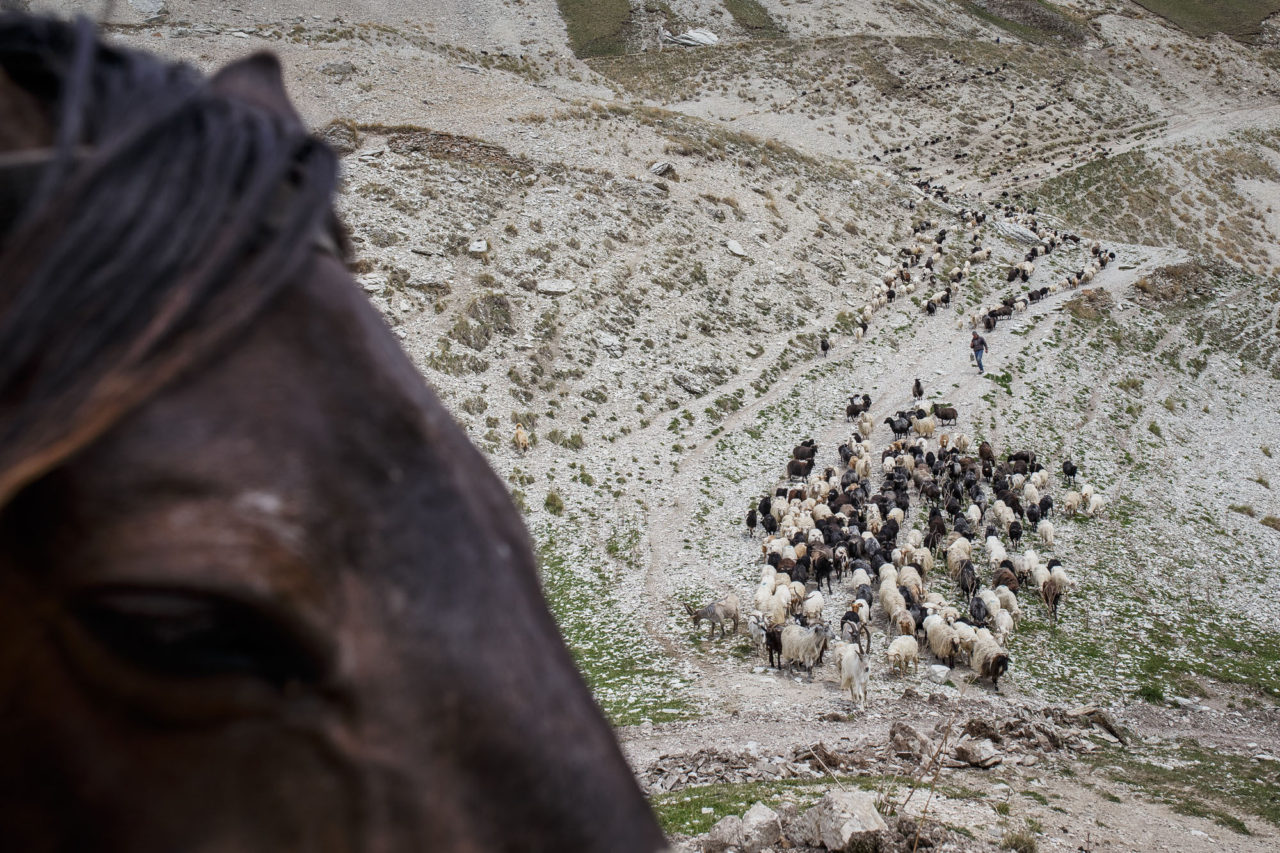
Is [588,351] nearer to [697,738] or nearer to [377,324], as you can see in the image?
[697,738]

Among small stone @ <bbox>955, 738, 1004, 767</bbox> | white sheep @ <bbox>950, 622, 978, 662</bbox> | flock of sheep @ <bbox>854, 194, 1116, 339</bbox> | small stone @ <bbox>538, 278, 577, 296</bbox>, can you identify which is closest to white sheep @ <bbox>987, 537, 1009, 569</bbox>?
white sheep @ <bbox>950, 622, 978, 662</bbox>

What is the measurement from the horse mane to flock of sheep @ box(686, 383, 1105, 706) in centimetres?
1361

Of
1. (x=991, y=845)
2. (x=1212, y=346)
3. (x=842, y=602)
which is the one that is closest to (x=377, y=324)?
(x=991, y=845)

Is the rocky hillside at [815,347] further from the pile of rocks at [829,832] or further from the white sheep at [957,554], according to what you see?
the white sheep at [957,554]

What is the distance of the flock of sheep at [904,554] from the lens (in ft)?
48.1

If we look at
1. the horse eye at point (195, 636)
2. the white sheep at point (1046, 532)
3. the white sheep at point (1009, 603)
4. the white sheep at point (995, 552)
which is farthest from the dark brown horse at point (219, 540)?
the white sheep at point (1046, 532)

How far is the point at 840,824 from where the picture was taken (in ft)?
22.8

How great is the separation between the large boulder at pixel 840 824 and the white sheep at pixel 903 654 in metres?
7.21

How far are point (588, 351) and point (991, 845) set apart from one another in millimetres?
21728

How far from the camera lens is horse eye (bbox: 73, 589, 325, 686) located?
2.89ft

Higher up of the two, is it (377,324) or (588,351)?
(377,324)

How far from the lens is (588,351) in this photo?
90.1ft

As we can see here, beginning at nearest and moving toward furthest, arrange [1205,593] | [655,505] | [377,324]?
1. [377,324]
2. [1205,593]
3. [655,505]

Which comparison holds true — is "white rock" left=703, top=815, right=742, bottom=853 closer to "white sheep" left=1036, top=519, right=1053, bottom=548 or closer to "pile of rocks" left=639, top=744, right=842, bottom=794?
"pile of rocks" left=639, top=744, right=842, bottom=794
